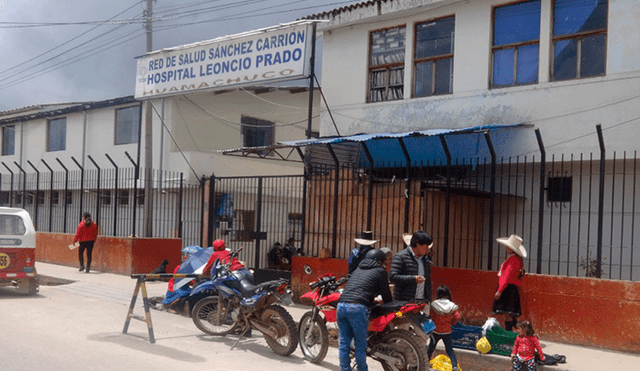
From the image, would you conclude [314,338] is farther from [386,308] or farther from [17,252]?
[17,252]

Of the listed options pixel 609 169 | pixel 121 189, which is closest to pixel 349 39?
pixel 609 169

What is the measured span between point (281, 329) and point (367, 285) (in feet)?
6.95

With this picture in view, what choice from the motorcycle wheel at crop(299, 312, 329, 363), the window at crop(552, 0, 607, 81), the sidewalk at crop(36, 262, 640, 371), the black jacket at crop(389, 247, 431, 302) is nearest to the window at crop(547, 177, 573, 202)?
the window at crop(552, 0, 607, 81)

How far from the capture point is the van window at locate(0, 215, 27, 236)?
41.5ft

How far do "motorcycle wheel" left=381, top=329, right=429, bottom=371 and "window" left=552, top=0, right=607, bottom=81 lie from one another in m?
6.95

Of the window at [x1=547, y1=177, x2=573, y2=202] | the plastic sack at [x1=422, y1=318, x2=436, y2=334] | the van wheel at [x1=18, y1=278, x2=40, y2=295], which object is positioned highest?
the window at [x1=547, y1=177, x2=573, y2=202]

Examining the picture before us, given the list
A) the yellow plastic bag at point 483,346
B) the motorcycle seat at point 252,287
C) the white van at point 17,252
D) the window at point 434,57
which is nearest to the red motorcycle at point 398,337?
the yellow plastic bag at point 483,346

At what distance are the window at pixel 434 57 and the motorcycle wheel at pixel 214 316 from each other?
6709 millimetres

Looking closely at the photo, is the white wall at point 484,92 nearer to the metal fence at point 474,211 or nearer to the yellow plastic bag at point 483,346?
the metal fence at point 474,211

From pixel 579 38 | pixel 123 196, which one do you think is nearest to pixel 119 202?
pixel 123 196

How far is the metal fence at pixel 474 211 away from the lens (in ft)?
36.2

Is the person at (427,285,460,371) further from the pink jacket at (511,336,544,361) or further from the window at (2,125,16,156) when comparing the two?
the window at (2,125,16,156)

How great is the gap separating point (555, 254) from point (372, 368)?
18.0 ft

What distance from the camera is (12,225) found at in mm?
12789
